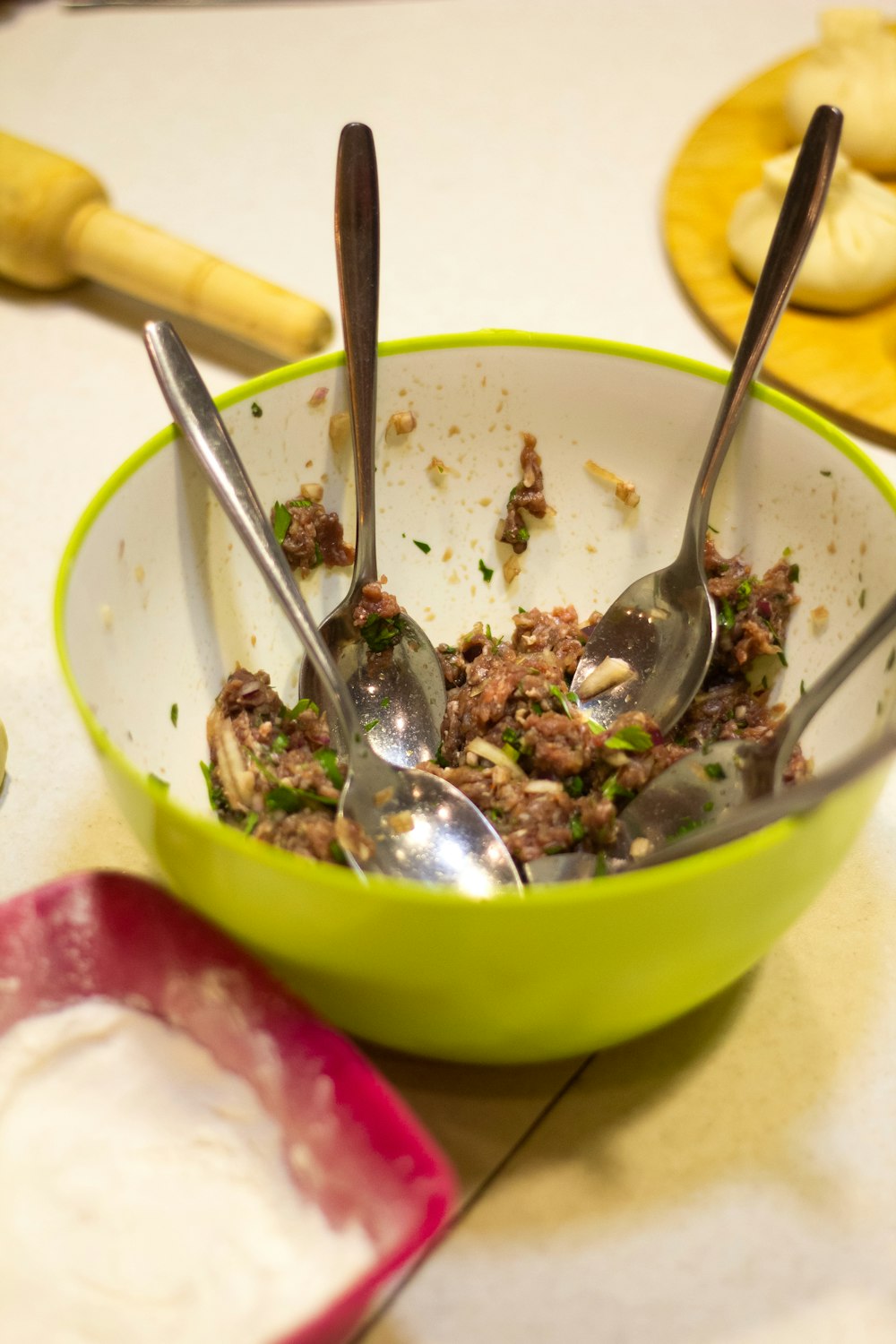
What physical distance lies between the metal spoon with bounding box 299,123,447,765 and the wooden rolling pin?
58 centimetres

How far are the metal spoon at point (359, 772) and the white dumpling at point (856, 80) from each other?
150 centimetres

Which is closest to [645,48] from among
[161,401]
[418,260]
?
[418,260]

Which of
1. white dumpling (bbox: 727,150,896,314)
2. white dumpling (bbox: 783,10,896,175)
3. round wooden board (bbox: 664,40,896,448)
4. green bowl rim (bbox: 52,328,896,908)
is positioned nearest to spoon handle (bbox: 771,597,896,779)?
green bowl rim (bbox: 52,328,896,908)

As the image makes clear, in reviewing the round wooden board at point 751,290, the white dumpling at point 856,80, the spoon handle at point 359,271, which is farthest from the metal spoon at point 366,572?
the white dumpling at point 856,80

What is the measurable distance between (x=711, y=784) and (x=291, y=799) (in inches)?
16.7

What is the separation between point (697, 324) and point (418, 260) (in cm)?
53

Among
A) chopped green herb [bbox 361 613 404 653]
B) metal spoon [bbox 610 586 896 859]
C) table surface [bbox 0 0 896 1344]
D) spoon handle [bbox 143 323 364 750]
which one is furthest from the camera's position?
chopped green herb [bbox 361 613 404 653]

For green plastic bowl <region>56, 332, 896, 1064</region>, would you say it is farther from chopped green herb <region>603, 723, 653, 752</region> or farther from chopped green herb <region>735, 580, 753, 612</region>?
chopped green herb <region>603, 723, 653, 752</region>

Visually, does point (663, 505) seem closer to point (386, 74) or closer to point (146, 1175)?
point (146, 1175)

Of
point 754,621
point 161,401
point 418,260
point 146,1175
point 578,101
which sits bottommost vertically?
point 146,1175

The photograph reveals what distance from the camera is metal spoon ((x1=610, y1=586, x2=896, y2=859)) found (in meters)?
1.09

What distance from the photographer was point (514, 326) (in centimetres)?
207

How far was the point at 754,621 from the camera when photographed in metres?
1.30

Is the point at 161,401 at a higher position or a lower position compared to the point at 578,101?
lower
